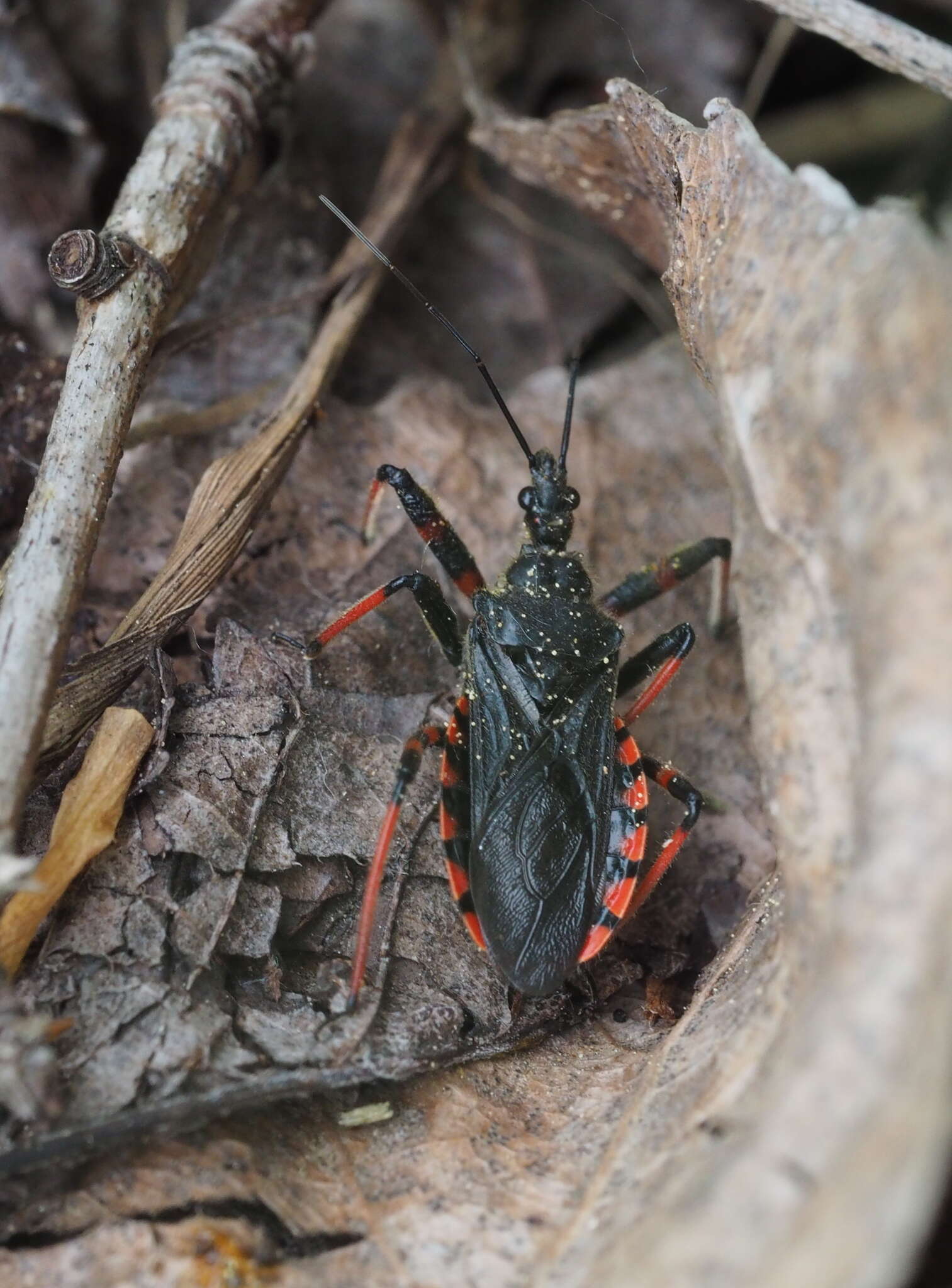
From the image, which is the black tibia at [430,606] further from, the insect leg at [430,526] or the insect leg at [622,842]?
the insect leg at [622,842]

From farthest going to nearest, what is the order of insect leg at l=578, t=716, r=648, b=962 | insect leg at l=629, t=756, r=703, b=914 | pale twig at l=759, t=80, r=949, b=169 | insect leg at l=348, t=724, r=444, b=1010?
1. pale twig at l=759, t=80, r=949, b=169
2. insect leg at l=629, t=756, r=703, b=914
3. insect leg at l=578, t=716, r=648, b=962
4. insect leg at l=348, t=724, r=444, b=1010

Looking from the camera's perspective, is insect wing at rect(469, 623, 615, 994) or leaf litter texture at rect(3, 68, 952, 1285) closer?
leaf litter texture at rect(3, 68, 952, 1285)

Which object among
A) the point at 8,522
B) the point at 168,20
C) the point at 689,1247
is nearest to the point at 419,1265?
the point at 689,1247

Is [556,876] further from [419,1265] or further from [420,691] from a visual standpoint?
[419,1265]

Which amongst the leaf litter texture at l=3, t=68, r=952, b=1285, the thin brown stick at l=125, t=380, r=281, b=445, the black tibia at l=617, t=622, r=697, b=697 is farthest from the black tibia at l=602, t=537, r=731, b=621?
the thin brown stick at l=125, t=380, r=281, b=445

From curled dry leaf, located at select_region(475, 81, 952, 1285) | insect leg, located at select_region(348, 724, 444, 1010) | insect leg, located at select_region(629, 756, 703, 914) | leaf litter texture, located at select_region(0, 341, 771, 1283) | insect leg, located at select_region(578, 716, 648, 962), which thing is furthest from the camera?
insect leg, located at select_region(629, 756, 703, 914)

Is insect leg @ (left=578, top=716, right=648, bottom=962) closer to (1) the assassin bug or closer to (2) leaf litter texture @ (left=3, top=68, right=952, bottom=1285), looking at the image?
(1) the assassin bug
